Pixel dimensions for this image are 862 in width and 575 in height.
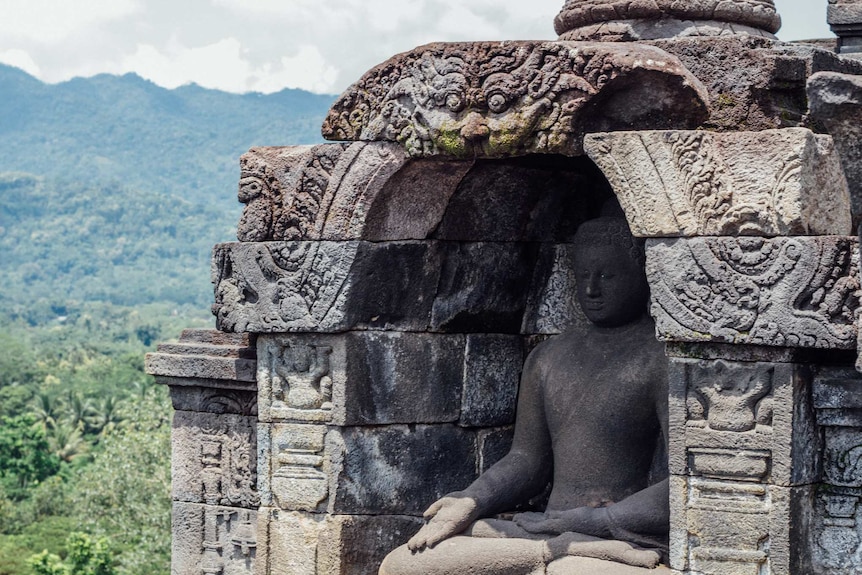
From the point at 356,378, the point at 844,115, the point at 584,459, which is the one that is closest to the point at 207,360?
the point at 356,378

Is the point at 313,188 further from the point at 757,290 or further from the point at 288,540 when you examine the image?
the point at 757,290

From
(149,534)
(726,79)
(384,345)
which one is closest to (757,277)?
(726,79)

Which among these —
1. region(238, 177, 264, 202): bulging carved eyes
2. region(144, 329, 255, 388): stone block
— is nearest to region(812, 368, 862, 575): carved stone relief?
region(238, 177, 264, 202): bulging carved eyes

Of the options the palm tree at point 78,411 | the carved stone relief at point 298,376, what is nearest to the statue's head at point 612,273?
the carved stone relief at point 298,376

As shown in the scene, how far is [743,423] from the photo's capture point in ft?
16.7

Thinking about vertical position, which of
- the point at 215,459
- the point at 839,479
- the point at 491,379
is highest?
the point at 491,379

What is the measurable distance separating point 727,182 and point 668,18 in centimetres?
132

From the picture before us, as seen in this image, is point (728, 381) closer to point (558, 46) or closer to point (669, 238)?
point (669, 238)

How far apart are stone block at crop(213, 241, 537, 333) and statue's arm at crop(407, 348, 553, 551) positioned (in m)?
0.38

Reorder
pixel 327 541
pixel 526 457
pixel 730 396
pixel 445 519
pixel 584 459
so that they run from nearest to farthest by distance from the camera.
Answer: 1. pixel 730 396
2. pixel 445 519
3. pixel 584 459
4. pixel 327 541
5. pixel 526 457

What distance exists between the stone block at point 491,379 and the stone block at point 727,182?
5.08 ft

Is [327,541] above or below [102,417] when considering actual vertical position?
above

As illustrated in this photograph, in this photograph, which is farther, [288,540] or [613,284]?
[288,540]

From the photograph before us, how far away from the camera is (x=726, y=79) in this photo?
544 cm
